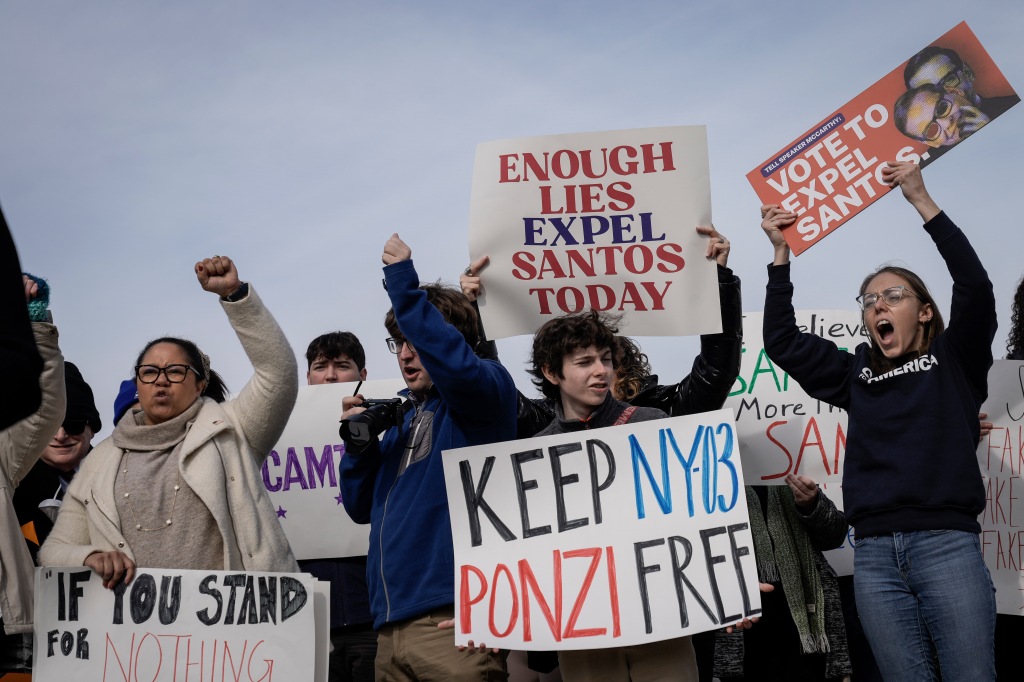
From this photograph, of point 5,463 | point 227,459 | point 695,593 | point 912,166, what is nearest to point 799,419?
point 912,166

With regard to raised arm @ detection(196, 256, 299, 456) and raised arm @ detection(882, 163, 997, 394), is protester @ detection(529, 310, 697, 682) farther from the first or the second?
raised arm @ detection(882, 163, 997, 394)

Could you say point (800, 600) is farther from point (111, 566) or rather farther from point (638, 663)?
point (111, 566)

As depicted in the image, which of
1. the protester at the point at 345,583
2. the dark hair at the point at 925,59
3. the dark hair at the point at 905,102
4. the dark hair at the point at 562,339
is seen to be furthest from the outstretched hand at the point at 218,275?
the dark hair at the point at 925,59

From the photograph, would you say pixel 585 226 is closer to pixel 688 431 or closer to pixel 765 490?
pixel 688 431

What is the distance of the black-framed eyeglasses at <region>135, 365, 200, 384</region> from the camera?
4.11 meters

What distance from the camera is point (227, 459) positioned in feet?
13.3

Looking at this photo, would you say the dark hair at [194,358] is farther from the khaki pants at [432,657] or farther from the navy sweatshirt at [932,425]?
the navy sweatshirt at [932,425]

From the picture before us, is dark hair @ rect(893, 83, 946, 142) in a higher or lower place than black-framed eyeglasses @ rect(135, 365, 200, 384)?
higher

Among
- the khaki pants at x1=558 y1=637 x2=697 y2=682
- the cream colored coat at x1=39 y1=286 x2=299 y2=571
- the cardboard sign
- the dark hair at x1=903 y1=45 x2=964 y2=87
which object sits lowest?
the khaki pants at x1=558 y1=637 x2=697 y2=682

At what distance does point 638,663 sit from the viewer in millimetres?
3701

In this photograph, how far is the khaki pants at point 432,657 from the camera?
147 inches

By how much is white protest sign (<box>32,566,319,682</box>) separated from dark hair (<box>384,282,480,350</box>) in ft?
3.31

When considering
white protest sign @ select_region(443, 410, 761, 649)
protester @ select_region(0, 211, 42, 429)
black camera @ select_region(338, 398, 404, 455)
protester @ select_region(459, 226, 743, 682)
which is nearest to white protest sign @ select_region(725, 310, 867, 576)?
protester @ select_region(459, 226, 743, 682)

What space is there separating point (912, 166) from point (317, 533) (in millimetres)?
3281
